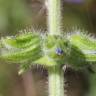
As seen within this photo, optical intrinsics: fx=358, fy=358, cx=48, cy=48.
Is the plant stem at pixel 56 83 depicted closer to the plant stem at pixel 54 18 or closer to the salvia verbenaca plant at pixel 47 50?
the salvia verbenaca plant at pixel 47 50

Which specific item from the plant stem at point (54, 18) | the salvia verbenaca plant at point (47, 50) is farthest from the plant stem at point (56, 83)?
the plant stem at point (54, 18)

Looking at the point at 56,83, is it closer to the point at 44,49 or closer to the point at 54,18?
the point at 44,49

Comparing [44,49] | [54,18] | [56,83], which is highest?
[54,18]

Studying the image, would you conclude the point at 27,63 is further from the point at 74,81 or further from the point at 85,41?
the point at 74,81

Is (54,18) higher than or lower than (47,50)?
higher

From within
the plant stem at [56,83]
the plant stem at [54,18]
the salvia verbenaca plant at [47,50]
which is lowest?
the plant stem at [56,83]

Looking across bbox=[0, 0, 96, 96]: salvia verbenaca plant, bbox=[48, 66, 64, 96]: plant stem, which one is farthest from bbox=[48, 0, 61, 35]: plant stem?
bbox=[48, 66, 64, 96]: plant stem

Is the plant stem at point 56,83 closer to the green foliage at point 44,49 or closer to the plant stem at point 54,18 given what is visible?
the green foliage at point 44,49

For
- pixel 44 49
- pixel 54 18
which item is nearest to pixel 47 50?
pixel 44 49

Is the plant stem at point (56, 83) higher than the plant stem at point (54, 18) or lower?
lower

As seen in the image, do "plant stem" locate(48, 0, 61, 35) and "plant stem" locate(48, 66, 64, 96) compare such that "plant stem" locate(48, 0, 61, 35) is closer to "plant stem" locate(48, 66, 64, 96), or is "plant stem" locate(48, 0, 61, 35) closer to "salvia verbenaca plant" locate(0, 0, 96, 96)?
"salvia verbenaca plant" locate(0, 0, 96, 96)
